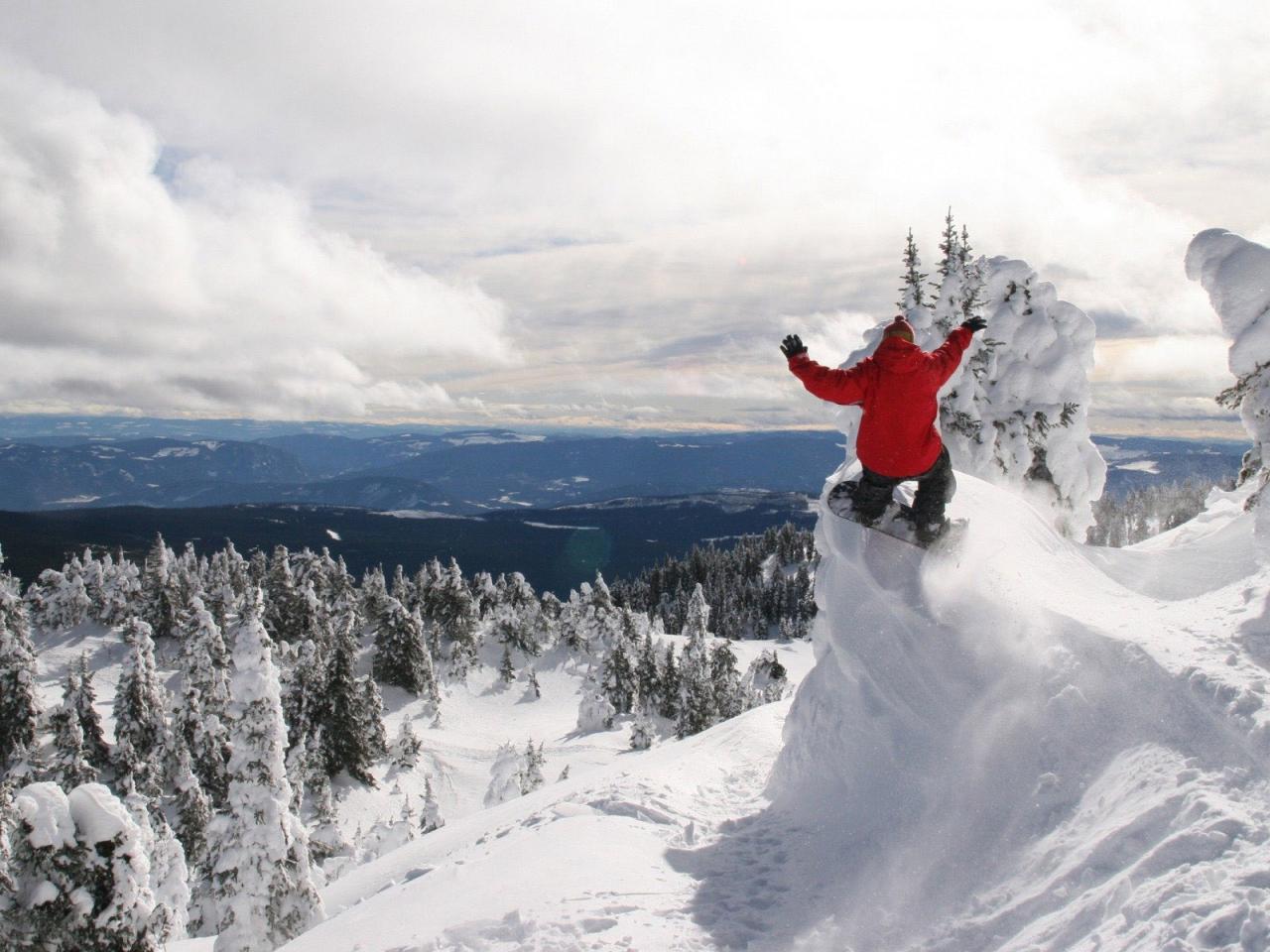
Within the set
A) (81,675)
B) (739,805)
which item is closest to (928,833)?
(739,805)

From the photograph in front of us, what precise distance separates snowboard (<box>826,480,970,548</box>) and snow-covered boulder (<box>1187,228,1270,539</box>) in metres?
3.22

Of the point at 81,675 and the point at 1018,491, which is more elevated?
the point at 1018,491

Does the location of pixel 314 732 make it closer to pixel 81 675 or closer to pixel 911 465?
pixel 81 675

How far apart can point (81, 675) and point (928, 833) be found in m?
42.4

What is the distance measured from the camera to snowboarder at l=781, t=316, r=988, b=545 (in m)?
7.54

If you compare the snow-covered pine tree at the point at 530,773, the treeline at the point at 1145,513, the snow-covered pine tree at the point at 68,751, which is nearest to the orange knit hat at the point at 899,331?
the snow-covered pine tree at the point at 530,773

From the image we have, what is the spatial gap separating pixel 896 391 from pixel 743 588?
365 feet

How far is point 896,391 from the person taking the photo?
763 cm

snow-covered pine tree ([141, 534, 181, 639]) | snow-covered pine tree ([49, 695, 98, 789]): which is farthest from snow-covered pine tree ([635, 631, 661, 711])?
snow-covered pine tree ([141, 534, 181, 639])

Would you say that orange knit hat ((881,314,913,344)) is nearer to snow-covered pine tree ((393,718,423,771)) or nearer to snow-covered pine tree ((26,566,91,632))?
snow-covered pine tree ((393,718,423,771))

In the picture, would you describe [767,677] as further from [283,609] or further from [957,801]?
[957,801]

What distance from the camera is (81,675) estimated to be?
34719 mm

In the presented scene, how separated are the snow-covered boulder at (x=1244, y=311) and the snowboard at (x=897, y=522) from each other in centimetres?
322

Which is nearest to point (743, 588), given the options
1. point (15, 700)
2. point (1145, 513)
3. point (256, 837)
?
point (1145, 513)
